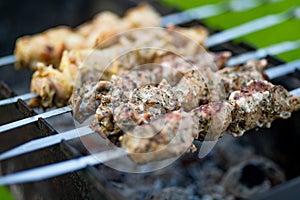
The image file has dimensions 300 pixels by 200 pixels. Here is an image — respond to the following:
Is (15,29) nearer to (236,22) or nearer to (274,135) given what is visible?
(236,22)

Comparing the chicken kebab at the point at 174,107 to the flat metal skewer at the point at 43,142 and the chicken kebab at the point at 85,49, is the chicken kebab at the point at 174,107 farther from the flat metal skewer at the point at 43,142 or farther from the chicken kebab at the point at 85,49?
the chicken kebab at the point at 85,49

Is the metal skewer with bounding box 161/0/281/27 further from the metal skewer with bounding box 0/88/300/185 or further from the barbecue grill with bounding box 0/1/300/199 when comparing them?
the metal skewer with bounding box 0/88/300/185

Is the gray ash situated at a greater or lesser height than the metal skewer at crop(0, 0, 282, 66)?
lesser

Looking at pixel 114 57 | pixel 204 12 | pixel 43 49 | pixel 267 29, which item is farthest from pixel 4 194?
pixel 267 29

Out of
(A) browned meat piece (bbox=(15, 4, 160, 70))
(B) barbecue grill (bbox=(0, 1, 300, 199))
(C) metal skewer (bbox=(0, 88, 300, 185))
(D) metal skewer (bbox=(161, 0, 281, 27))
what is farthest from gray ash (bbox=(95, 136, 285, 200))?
(D) metal skewer (bbox=(161, 0, 281, 27))

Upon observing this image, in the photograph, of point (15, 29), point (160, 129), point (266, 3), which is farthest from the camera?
point (266, 3)

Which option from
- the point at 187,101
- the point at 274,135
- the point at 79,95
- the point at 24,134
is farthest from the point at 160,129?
the point at 274,135

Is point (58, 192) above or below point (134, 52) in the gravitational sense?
below
